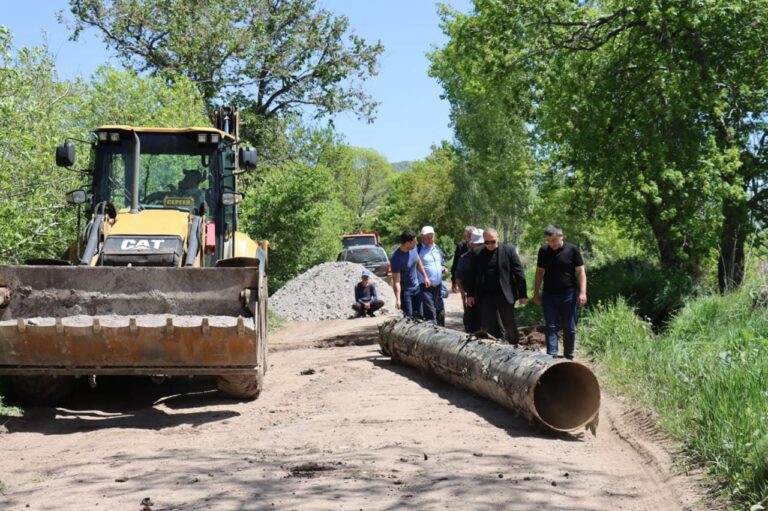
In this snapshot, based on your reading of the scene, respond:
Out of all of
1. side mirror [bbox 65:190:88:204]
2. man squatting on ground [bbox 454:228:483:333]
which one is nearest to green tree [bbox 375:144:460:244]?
man squatting on ground [bbox 454:228:483:333]

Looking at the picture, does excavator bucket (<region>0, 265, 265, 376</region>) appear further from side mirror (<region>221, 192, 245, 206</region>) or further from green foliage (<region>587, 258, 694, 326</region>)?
green foliage (<region>587, 258, 694, 326</region>)

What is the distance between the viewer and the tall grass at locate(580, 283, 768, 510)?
21.2 ft

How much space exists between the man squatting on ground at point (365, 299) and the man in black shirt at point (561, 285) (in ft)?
40.9

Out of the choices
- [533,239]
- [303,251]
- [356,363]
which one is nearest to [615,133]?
[356,363]

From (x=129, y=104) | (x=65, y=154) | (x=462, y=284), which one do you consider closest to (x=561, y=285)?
(x=462, y=284)

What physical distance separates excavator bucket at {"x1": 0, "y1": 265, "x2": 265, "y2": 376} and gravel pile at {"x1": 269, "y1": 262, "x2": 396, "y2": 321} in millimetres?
15342

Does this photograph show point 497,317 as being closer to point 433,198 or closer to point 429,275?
point 429,275

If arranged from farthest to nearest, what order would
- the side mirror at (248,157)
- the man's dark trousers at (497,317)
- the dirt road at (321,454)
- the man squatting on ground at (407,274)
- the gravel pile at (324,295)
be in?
the gravel pile at (324,295) → the man squatting on ground at (407,274) → the man's dark trousers at (497,317) → the side mirror at (248,157) → the dirt road at (321,454)

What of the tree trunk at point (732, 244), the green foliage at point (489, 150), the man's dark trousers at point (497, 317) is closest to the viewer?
the man's dark trousers at point (497, 317)

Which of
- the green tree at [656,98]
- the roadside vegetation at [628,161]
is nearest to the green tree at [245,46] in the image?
the roadside vegetation at [628,161]

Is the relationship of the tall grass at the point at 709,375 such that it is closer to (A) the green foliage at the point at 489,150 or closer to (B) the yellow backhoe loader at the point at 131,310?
(B) the yellow backhoe loader at the point at 131,310

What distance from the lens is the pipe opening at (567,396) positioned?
8.41 metres

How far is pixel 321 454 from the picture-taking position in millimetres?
7512

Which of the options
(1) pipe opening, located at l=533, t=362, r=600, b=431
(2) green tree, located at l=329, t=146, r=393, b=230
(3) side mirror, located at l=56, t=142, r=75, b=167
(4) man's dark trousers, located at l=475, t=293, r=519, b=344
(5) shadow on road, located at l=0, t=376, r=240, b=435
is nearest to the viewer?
(1) pipe opening, located at l=533, t=362, r=600, b=431
